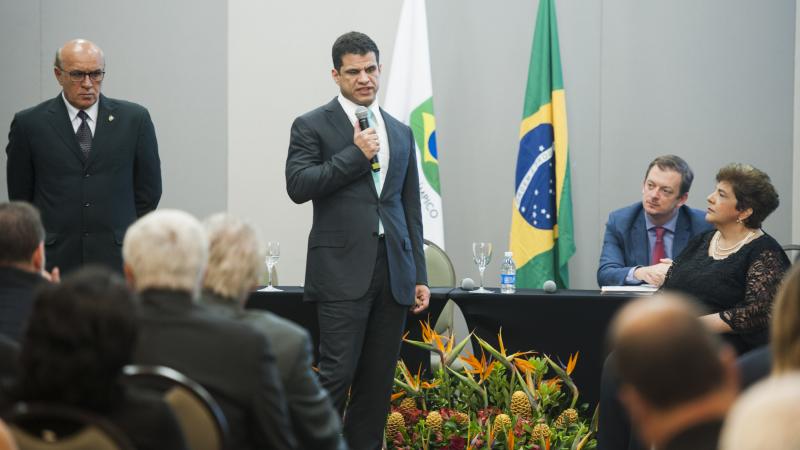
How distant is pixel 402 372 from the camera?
450 cm

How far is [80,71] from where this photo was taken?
414 centimetres

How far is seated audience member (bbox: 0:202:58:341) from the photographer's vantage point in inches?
96.2

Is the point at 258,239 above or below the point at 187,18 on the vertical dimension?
below

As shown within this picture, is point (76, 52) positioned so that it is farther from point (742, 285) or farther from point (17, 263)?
point (742, 285)

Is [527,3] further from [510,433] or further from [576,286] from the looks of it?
[510,433]

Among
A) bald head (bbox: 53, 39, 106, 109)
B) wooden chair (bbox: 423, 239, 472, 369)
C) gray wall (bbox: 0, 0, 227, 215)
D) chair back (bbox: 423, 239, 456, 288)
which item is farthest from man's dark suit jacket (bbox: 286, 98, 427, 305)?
gray wall (bbox: 0, 0, 227, 215)

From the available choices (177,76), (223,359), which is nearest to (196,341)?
(223,359)

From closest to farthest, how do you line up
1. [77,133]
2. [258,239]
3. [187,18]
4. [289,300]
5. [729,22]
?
[258,239], [77,133], [289,300], [729,22], [187,18]

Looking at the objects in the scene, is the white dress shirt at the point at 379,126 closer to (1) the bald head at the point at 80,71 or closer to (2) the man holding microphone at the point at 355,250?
(2) the man holding microphone at the point at 355,250

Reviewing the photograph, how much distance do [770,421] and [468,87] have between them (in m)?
5.70

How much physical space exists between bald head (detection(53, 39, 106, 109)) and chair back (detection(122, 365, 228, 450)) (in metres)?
2.57

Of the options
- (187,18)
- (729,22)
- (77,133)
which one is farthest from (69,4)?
(729,22)

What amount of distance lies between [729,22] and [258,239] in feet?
15.5

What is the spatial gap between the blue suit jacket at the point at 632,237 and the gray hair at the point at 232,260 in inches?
113
